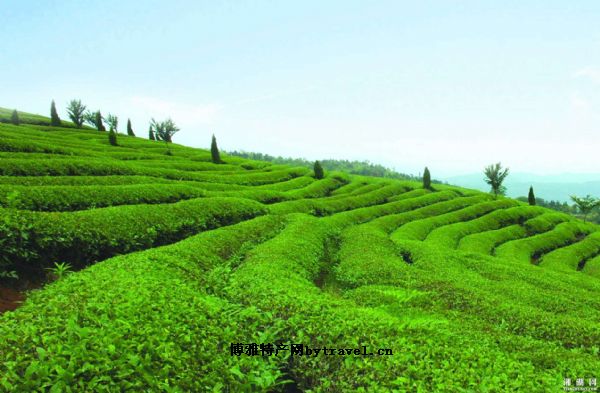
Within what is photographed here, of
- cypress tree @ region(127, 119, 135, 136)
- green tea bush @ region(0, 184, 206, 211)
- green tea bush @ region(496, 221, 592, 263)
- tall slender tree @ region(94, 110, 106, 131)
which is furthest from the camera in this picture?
cypress tree @ region(127, 119, 135, 136)

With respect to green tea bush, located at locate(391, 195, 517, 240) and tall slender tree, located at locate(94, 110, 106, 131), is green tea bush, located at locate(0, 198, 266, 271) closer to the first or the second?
green tea bush, located at locate(391, 195, 517, 240)

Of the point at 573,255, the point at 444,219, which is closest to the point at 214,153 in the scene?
the point at 444,219

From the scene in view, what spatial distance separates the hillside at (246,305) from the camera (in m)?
6.28

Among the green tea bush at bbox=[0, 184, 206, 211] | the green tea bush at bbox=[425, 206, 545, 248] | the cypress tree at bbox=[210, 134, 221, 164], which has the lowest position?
the green tea bush at bbox=[425, 206, 545, 248]

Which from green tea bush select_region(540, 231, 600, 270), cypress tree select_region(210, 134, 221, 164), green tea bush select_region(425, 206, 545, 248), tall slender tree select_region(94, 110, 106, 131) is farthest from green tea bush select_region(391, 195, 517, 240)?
tall slender tree select_region(94, 110, 106, 131)

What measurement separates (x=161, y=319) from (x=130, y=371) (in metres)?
1.92

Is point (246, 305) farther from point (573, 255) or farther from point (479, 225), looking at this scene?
point (573, 255)

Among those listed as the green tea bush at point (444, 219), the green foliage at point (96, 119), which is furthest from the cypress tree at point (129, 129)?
the green tea bush at point (444, 219)

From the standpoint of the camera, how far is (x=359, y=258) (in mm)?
20453

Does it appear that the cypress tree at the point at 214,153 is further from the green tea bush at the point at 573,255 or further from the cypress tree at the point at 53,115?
the green tea bush at the point at 573,255

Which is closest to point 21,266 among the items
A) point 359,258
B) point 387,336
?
point 387,336

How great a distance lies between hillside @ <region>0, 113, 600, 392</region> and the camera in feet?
20.6

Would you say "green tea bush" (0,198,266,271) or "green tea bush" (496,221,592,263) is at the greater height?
"green tea bush" (0,198,266,271)

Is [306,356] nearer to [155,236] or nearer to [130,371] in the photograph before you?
[130,371]
